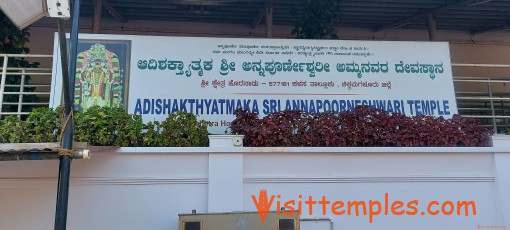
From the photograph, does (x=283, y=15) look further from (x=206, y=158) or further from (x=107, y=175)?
(x=107, y=175)

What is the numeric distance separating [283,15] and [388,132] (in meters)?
4.31

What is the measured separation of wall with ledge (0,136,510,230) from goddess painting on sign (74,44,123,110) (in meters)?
1.11

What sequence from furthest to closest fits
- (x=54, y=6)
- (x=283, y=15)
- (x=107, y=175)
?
(x=283, y=15) < (x=107, y=175) < (x=54, y=6)

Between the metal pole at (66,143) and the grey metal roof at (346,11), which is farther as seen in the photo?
the grey metal roof at (346,11)

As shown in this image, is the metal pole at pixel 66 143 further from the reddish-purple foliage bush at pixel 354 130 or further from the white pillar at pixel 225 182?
the reddish-purple foliage bush at pixel 354 130

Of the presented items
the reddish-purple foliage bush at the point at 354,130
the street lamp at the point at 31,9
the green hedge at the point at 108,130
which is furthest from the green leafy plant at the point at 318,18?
the street lamp at the point at 31,9

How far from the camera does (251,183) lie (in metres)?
3.89

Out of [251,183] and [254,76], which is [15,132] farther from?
[254,76]

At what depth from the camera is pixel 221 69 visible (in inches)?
195

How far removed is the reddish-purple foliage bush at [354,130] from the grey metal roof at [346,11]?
3309 millimetres

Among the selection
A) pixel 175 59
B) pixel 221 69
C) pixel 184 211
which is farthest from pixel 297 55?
pixel 184 211

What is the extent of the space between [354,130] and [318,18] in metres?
3.08

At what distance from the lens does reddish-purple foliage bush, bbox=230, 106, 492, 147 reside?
13.3 feet

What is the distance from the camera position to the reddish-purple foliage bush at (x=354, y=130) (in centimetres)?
405
